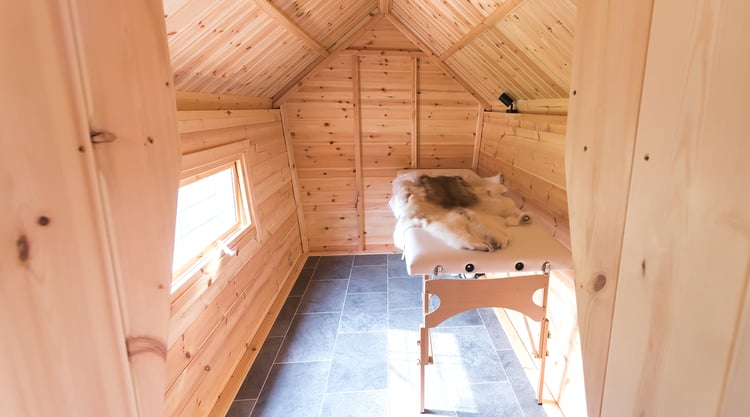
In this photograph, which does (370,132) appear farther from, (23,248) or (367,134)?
(23,248)

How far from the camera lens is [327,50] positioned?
10.5 feet

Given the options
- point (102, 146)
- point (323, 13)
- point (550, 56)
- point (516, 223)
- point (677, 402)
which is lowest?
point (516, 223)

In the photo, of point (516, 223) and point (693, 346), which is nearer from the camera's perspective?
point (693, 346)

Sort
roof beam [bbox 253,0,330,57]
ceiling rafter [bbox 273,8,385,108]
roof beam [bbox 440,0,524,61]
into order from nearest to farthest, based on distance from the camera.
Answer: roof beam [bbox 440,0,524,61] < roof beam [bbox 253,0,330,57] < ceiling rafter [bbox 273,8,385,108]

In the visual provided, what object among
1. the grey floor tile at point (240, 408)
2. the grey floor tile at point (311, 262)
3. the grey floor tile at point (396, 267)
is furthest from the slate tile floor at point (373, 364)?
the grey floor tile at point (311, 262)

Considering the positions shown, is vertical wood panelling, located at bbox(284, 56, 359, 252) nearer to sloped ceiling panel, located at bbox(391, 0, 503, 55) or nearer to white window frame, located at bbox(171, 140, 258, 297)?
sloped ceiling panel, located at bbox(391, 0, 503, 55)

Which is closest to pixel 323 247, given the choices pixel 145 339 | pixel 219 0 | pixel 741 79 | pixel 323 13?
pixel 323 13

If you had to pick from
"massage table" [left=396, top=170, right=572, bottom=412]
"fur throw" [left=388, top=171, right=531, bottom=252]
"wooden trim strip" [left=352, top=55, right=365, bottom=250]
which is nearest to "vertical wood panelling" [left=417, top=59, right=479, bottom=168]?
"wooden trim strip" [left=352, top=55, right=365, bottom=250]

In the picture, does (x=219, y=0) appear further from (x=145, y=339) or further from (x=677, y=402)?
(x=677, y=402)

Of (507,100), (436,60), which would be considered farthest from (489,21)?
(436,60)

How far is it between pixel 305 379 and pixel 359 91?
2562 mm

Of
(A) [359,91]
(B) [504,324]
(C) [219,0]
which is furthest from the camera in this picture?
(A) [359,91]

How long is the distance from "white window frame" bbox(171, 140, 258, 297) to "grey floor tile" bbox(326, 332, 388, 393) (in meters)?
0.95

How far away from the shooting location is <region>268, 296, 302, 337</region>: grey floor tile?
256 centimetres
